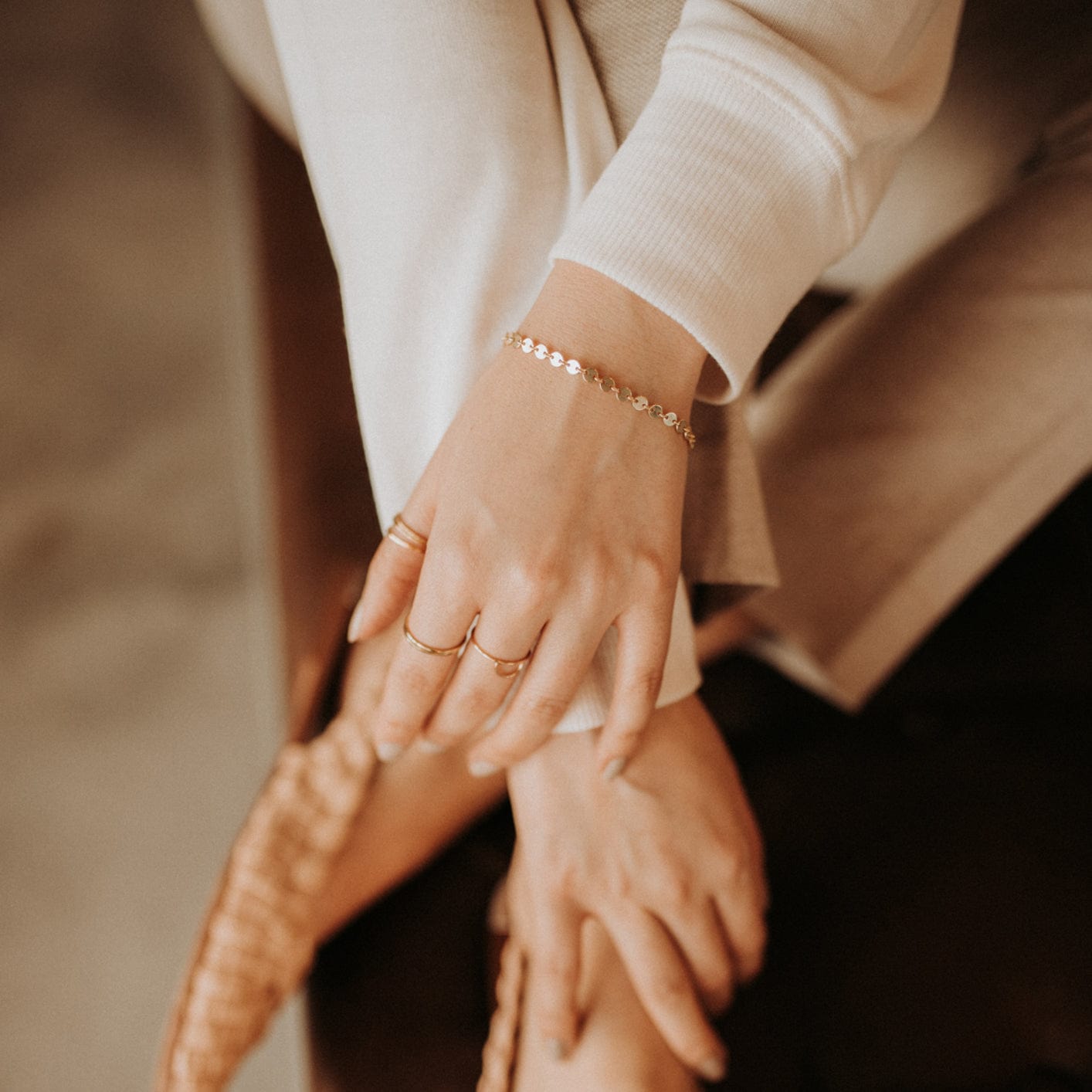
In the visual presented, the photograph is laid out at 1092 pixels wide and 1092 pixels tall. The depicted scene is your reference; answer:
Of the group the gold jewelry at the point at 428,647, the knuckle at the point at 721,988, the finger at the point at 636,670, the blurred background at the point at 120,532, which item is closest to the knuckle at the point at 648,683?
the finger at the point at 636,670

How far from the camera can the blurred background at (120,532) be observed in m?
1.07

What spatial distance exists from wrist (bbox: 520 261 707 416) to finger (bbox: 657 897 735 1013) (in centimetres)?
32

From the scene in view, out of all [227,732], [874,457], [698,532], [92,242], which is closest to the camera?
[698,532]

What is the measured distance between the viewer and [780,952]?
63 cm

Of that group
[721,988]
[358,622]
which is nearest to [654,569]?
[358,622]

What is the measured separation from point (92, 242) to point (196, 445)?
0.44 m

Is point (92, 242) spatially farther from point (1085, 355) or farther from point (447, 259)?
point (1085, 355)

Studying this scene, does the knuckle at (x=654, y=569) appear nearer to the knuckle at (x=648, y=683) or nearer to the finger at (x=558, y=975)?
the knuckle at (x=648, y=683)

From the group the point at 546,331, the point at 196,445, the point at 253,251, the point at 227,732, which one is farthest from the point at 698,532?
the point at 196,445

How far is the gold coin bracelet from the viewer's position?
0.46m

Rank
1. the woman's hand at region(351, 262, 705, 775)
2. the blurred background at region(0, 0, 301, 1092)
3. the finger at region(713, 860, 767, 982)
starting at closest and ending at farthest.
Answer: the woman's hand at region(351, 262, 705, 775), the finger at region(713, 860, 767, 982), the blurred background at region(0, 0, 301, 1092)

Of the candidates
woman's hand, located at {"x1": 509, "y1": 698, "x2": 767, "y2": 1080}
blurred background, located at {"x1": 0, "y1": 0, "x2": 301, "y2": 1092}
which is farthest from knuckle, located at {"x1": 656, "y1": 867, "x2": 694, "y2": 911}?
blurred background, located at {"x1": 0, "y1": 0, "x2": 301, "y2": 1092}

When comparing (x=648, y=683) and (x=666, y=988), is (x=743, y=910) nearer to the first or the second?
(x=666, y=988)

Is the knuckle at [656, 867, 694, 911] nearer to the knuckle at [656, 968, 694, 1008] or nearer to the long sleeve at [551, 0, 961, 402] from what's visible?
the knuckle at [656, 968, 694, 1008]
